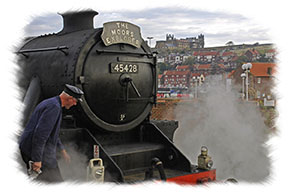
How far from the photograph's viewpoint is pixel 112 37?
5785 millimetres

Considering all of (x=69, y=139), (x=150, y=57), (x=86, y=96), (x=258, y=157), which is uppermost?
(x=150, y=57)

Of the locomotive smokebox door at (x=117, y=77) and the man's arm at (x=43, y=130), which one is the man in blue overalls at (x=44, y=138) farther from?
the locomotive smokebox door at (x=117, y=77)

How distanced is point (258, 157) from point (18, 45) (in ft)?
18.6

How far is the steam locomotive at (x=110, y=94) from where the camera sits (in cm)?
546

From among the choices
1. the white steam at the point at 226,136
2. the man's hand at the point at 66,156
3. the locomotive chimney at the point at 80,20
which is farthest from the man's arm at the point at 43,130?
the white steam at the point at 226,136

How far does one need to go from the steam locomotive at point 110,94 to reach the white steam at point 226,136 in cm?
203

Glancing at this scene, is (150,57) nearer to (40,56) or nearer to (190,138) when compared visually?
(40,56)

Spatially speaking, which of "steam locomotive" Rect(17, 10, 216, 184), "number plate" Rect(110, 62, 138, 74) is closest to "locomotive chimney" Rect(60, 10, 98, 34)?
"steam locomotive" Rect(17, 10, 216, 184)

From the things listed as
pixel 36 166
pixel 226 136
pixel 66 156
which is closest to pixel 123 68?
pixel 66 156

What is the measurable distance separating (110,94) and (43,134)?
5.92ft

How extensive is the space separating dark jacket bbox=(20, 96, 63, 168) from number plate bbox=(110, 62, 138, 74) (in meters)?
1.56

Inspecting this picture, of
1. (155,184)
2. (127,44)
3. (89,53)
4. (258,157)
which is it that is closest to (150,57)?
(127,44)

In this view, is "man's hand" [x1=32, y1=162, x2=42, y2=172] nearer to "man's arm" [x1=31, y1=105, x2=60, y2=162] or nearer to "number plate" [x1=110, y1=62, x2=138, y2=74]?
"man's arm" [x1=31, y1=105, x2=60, y2=162]

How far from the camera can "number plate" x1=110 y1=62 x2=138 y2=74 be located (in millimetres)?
5699
